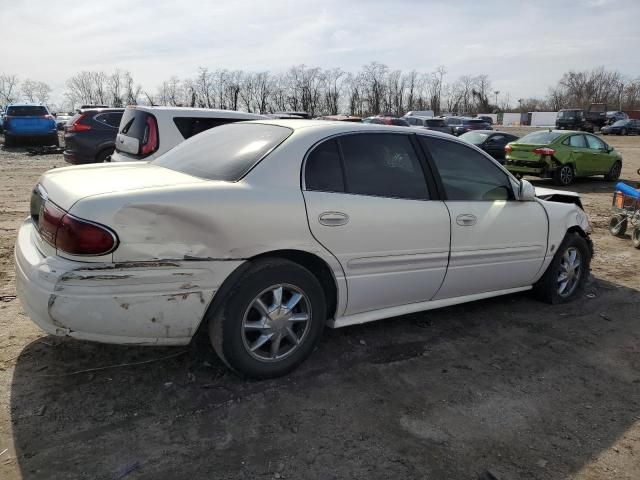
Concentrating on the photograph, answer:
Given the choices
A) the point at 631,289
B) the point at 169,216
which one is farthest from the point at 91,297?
the point at 631,289

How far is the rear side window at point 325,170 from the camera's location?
10.8 ft

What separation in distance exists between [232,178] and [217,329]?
2.95 feet

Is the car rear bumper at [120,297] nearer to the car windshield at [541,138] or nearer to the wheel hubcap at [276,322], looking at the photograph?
the wheel hubcap at [276,322]

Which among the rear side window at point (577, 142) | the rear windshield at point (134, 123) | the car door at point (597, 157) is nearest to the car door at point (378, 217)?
the rear windshield at point (134, 123)

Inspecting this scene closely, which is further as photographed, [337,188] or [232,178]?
[337,188]

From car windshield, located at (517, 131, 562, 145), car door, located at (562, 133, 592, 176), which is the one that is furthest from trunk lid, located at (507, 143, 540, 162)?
car door, located at (562, 133, 592, 176)

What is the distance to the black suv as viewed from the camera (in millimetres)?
11344

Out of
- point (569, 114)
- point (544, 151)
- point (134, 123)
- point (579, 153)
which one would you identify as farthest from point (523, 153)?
point (569, 114)

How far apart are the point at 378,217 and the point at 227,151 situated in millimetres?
1104

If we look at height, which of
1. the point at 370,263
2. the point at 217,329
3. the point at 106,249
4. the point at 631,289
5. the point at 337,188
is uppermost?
the point at 337,188

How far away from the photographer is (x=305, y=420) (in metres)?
2.90

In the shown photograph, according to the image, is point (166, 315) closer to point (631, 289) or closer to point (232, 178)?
point (232, 178)

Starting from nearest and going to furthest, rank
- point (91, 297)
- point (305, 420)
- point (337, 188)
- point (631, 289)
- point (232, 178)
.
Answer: point (91, 297) → point (305, 420) → point (232, 178) → point (337, 188) → point (631, 289)

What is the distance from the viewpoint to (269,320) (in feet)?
10.4
